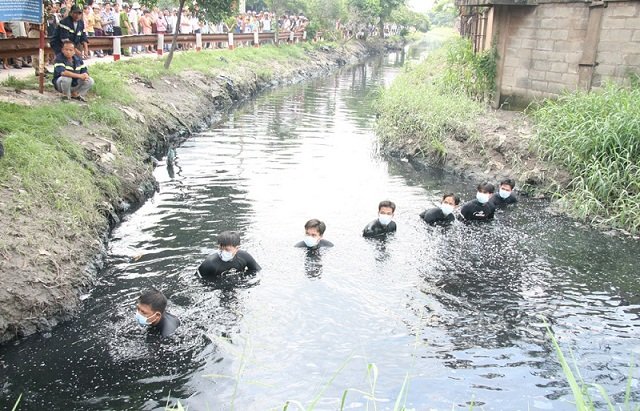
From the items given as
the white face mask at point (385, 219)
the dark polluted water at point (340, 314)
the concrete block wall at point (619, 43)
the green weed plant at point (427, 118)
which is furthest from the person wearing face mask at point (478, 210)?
the concrete block wall at point (619, 43)

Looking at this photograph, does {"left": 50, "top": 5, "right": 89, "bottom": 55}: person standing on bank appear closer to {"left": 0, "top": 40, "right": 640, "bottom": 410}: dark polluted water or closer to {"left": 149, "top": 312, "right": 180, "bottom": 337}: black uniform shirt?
{"left": 0, "top": 40, "right": 640, "bottom": 410}: dark polluted water

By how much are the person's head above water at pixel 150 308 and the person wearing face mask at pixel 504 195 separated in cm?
774

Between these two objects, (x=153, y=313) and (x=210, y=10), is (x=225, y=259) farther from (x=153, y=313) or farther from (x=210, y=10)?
(x=210, y=10)

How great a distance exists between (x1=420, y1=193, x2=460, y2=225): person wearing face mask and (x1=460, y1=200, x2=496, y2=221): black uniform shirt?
33 cm

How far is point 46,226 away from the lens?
26.8 ft

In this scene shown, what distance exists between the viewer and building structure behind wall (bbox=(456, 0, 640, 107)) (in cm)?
1430

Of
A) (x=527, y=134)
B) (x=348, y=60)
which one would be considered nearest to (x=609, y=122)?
(x=527, y=134)

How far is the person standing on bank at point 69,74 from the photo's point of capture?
45.2 feet

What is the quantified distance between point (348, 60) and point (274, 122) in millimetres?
32660

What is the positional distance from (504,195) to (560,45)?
6.22 metres

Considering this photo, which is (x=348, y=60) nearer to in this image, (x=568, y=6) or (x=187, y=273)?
(x=568, y=6)

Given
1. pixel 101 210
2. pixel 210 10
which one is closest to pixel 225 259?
pixel 101 210

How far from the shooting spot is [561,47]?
15758mm

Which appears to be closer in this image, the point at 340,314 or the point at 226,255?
the point at 340,314
